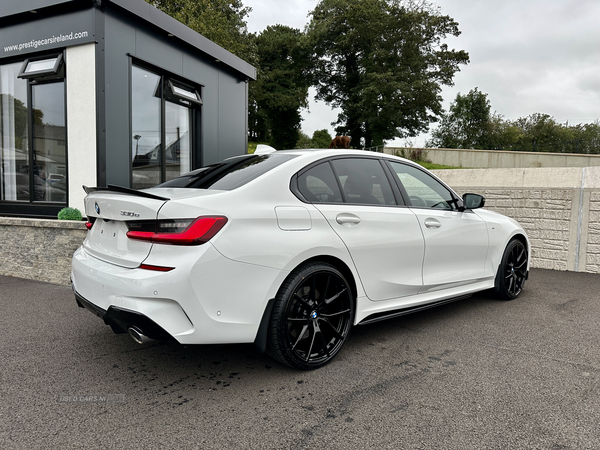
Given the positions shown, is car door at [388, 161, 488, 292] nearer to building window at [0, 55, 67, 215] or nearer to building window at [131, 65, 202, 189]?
building window at [131, 65, 202, 189]

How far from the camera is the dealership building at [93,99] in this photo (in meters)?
6.41

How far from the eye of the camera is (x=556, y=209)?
7.16m

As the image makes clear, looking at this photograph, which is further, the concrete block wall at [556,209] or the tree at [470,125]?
the tree at [470,125]

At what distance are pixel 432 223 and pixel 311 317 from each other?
156 cm

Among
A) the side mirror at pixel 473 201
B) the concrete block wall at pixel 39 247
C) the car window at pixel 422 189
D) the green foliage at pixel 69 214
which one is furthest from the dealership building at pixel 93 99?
the side mirror at pixel 473 201

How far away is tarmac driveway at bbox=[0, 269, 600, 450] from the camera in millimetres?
2176

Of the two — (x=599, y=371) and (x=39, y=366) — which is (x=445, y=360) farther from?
(x=39, y=366)

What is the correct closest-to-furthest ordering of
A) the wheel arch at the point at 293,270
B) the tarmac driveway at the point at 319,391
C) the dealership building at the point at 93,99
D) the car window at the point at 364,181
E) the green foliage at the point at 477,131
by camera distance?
1. the tarmac driveway at the point at 319,391
2. the wheel arch at the point at 293,270
3. the car window at the point at 364,181
4. the dealership building at the point at 93,99
5. the green foliage at the point at 477,131

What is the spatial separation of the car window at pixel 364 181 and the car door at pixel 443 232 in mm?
215

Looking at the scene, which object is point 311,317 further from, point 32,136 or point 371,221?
point 32,136

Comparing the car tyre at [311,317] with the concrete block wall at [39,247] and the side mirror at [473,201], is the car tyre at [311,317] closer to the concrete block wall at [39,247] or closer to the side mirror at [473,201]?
the side mirror at [473,201]

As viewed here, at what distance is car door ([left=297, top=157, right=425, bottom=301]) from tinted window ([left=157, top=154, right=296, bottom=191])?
0.96 ft

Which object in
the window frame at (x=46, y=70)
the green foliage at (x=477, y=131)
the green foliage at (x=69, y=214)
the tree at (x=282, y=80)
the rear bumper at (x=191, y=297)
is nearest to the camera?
the rear bumper at (x=191, y=297)

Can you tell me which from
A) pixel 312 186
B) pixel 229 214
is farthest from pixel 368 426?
pixel 312 186
